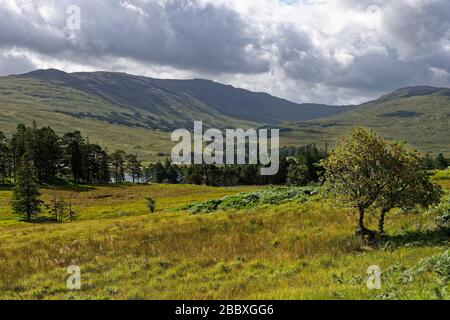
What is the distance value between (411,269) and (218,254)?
10464 millimetres

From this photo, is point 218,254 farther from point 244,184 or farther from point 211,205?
point 244,184

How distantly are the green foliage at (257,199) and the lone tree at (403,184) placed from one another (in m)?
17.5

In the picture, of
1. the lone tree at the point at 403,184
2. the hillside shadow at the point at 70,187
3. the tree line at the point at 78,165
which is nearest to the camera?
the lone tree at the point at 403,184

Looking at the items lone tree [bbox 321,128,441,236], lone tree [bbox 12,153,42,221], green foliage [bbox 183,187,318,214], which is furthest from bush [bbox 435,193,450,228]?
lone tree [bbox 12,153,42,221]

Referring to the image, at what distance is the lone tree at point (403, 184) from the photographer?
22719mm

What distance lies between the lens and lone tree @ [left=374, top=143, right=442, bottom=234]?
74.5 feet

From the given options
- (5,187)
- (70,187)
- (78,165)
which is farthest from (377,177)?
(78,165)

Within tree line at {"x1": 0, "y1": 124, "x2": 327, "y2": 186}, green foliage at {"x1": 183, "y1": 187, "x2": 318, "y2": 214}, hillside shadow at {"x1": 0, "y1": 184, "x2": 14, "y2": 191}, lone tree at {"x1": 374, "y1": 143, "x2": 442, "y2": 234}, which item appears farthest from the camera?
tree line at {"x1": 0, "y1": 124, "x2": 327, "y2": 186}

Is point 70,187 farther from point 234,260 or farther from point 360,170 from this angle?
point 360,170

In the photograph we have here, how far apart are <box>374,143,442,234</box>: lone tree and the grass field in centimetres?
159

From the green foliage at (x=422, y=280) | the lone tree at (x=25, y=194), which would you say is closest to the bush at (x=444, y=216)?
the green foliage at (x=422, y=280)

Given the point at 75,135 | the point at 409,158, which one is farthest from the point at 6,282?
the point at 75,135

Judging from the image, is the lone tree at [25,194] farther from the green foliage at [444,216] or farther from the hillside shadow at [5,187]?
the green foliage at [444,216]

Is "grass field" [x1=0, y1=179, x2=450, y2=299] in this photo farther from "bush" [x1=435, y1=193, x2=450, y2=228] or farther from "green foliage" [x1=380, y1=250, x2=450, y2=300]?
"bush" [x1=435, y1=193, x2=450, y2=228]
